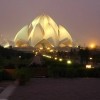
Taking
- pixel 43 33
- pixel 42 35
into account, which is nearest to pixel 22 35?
pixel 42 35

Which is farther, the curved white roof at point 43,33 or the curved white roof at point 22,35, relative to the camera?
the curved white roof at point 22,35

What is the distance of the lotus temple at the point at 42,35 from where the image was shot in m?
73.9

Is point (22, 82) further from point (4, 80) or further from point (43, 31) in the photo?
point (43, 31)

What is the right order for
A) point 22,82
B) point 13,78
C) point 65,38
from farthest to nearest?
point 65,38 → point 13,78 → point 22,82

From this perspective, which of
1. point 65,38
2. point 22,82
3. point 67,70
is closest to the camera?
point 22,82

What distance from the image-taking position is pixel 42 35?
73562 millimetres

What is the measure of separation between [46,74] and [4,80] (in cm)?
342

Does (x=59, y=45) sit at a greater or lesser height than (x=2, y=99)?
greater

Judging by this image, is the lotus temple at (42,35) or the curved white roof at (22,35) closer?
the lotus temple at (42,35)

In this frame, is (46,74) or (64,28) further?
(64,28)

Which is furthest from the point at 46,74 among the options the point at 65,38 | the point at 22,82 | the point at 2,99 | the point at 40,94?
the point at 65,38

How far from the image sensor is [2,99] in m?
10.7

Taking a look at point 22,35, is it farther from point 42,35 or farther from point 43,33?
point 43,33

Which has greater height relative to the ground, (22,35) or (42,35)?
(22,35)
